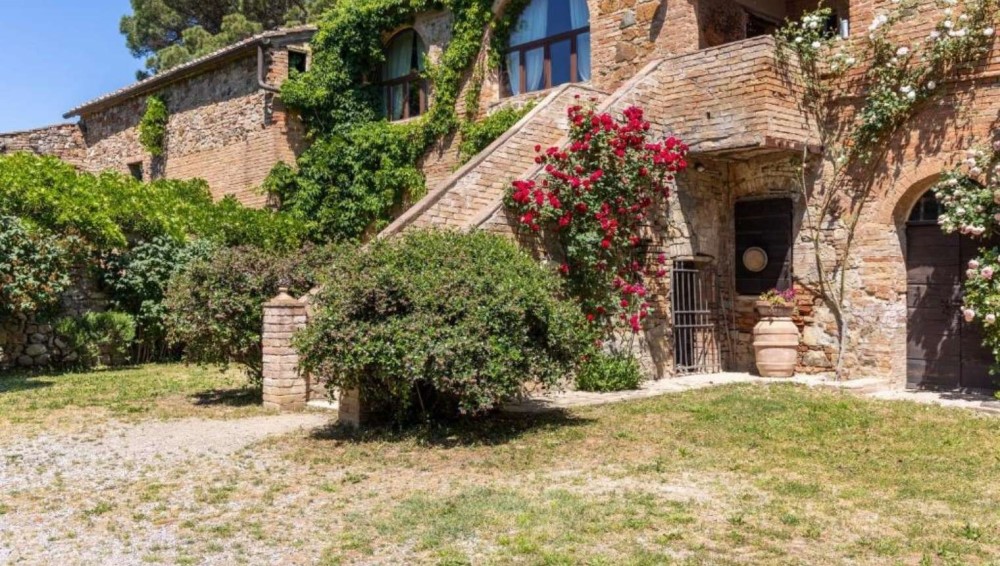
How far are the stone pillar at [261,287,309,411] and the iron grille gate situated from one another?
5.33 m

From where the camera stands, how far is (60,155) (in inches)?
915

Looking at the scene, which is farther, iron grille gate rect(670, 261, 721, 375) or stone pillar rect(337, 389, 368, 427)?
iron grille gate rect(670, 261, 721, 375)

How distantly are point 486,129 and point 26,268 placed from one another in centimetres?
752

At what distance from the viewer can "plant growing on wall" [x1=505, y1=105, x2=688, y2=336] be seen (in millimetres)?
10617

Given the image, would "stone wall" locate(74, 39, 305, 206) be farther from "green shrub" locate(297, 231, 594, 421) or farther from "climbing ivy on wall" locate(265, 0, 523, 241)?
"green shrub" locate(297, 231, 594, 421)

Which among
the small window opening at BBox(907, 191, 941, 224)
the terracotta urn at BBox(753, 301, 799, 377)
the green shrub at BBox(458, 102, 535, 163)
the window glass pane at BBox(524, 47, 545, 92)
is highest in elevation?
the window glass pane at BBox(524, 47, 545, 92)

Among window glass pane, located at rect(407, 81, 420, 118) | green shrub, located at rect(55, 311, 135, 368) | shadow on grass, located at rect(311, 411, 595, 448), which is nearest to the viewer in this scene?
shadow on grass, located at rect(311, 411, 595, 448)

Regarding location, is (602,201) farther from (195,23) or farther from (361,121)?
(195,23)

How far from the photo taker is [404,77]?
685 inches

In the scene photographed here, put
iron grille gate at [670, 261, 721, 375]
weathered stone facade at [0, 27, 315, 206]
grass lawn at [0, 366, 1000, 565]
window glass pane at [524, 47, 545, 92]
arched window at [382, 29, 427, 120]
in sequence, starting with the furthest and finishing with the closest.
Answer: weathered stone facade at [0, 27, 315, 206], arched window at [382, 29, 427, 120], window glass pane at [524, 47, 545, 92], iron grille gate at [670, 261, 721, 375], grass lawn at [0, 366, 1000, 565]

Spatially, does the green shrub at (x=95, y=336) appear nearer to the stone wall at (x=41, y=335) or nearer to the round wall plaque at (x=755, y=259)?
the stone wall at (x=41, y=335)

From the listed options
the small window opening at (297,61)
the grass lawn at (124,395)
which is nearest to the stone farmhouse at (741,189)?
the grass lawn at (124,395)

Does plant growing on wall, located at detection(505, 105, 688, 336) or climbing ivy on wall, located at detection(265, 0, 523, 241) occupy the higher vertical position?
climbing ivy on wall, located at detection(265, 0, 523, 241)

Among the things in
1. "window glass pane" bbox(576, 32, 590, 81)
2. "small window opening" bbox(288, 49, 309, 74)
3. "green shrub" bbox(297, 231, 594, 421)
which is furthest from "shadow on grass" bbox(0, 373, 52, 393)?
"window glass pane" bbox(576, 32, 590, 81)
